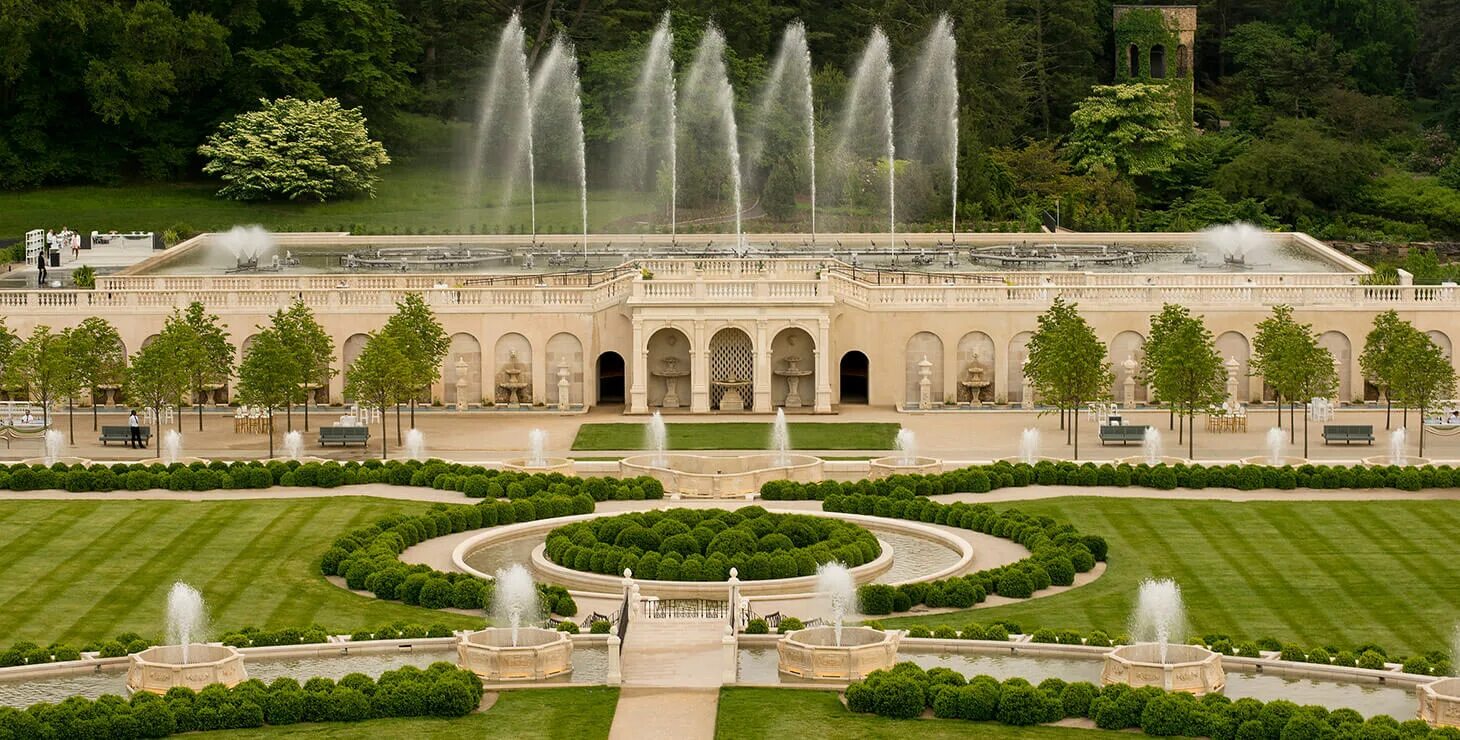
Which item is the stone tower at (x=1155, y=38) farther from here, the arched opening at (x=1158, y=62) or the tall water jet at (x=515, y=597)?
the tall water jet at (x=515, y=597)

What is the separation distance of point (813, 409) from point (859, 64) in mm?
44453

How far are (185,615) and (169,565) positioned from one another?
7645 mm

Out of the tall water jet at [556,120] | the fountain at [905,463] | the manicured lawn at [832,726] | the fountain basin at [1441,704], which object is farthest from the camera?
the tall water jet at [556,120]

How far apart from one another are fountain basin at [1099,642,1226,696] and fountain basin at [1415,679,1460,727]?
365 cm

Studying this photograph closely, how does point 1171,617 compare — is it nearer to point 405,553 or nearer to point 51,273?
point 405,553

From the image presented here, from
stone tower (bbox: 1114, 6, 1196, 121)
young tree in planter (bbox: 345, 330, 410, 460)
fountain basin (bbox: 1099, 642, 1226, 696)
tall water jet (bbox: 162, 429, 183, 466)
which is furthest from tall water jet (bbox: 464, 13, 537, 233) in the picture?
fountain basin (bbox: 1099, 642, 1226, 696)

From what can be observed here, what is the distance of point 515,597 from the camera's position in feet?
204

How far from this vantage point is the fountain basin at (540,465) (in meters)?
77.8

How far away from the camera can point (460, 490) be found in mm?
76438

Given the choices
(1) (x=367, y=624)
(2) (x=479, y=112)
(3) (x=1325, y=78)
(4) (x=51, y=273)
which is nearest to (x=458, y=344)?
(4) (x=51, y=273)

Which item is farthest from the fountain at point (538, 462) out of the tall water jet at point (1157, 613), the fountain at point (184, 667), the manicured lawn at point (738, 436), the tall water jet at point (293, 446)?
the fountain at point (184, 667)

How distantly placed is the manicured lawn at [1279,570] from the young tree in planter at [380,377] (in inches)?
720

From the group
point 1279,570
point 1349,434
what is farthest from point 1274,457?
point 1279,570

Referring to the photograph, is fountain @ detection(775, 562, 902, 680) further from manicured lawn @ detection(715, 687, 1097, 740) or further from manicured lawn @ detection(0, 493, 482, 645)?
manicured lawn @ detection(0, 493, 482, 645)
